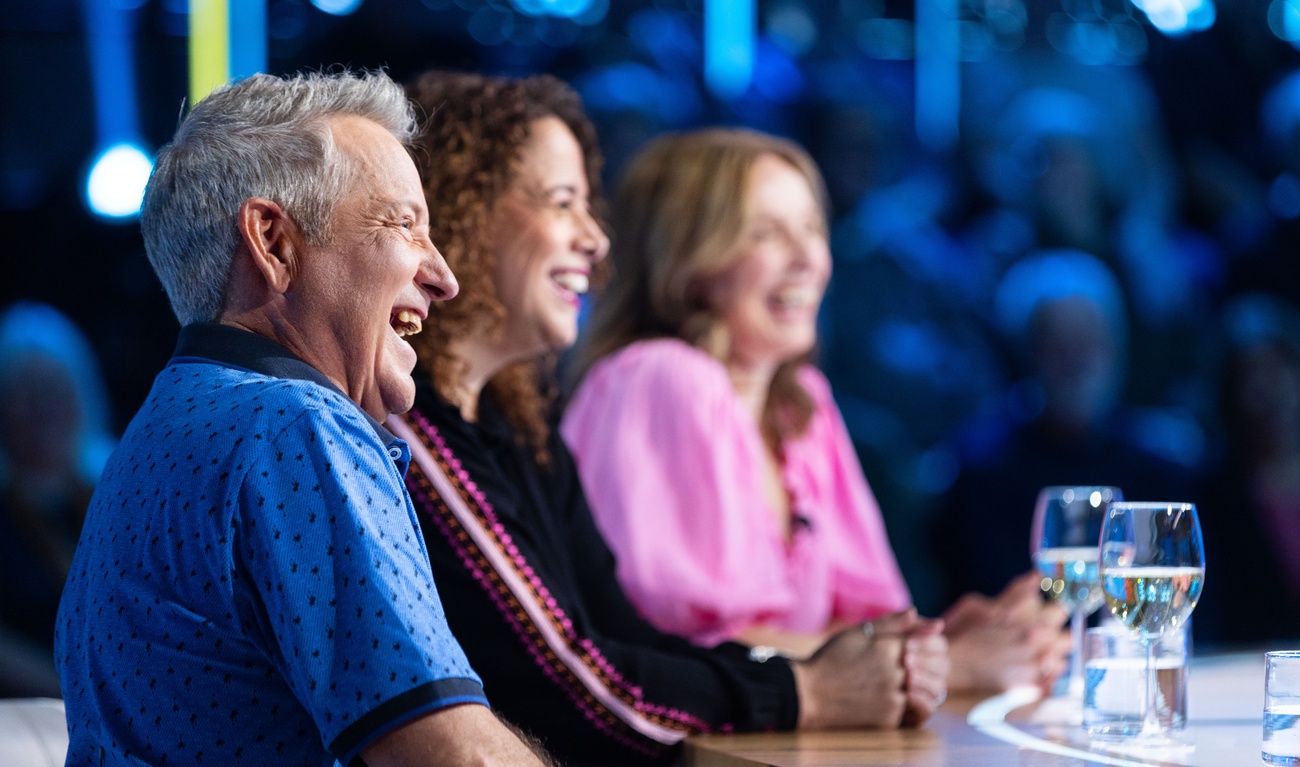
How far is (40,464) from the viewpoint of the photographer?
3.66 m

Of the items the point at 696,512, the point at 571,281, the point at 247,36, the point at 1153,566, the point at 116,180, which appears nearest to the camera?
the point at 1153,566

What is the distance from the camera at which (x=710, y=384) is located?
227 centimetres

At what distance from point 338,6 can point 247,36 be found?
0.94 feet

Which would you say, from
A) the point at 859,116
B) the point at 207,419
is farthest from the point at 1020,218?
the point at 207,419

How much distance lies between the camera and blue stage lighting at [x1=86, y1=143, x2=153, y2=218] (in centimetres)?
388

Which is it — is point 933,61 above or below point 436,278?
above

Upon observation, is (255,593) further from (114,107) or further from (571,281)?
(114,107)

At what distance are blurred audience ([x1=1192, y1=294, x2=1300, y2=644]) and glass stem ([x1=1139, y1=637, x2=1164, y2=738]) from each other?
10.9 ft

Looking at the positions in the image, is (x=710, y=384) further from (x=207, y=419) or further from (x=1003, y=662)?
(x=207, y=419)

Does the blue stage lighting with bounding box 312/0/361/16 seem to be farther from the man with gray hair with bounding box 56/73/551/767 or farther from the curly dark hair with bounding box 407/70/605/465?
the man with gray hair with bounding box 56/73/551/767

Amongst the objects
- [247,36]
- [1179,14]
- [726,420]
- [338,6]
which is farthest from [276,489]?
[1179,14]

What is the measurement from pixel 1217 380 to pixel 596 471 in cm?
339

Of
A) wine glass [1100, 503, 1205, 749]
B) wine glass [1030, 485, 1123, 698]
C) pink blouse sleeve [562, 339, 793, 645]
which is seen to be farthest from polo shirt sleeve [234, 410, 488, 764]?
pink blouse sleeve [562, 339, 793, 645]

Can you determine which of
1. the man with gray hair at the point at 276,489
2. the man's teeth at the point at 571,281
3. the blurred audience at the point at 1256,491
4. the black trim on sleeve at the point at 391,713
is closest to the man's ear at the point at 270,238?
the man with gray hair at the point at 276,489
